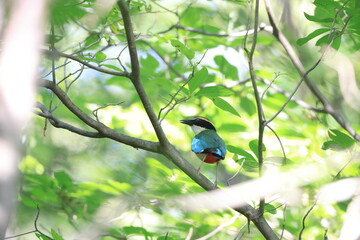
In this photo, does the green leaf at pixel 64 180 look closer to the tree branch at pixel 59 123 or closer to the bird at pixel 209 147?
the bird at pixel 209 147

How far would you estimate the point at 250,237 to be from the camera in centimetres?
Answer: 382

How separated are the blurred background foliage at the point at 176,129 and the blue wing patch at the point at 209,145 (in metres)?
0.22

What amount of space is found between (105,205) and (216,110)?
2279mm

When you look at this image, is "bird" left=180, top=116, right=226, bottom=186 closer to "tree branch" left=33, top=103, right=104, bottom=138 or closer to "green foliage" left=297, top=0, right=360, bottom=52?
"green foliage" left=297, top=0, right=360, bottom=52

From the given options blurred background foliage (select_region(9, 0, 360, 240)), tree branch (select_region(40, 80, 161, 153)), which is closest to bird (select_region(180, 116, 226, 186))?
blurred background foliage (select_region(9, 0, 360, 240))

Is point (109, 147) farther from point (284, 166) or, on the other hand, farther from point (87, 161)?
point (284, 166)

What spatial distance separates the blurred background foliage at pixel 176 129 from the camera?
12.3 feet

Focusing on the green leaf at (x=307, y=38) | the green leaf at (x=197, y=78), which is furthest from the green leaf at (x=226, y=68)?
the green leaf at (x=197, y=78)

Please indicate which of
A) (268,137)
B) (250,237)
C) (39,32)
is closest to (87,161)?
(268,137)

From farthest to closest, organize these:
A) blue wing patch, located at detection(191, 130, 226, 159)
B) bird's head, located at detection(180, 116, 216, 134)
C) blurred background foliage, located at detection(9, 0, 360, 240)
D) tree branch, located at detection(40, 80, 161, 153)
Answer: bird's head, located at detection(180, 116, 216, 134) → blue wing patch, located at detection(191, 130, 226, 159) → blurred background foliage, located at detection(9, 0, 360, 240) → tree branch, located at detection(40, 80, 161, 153)

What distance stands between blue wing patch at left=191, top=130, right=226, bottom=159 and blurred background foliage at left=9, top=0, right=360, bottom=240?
0.71 feet

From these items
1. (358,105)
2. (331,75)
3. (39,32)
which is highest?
(331,75)

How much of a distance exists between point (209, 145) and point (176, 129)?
Answer: 2084 millimetres

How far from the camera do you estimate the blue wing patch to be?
175 inches
